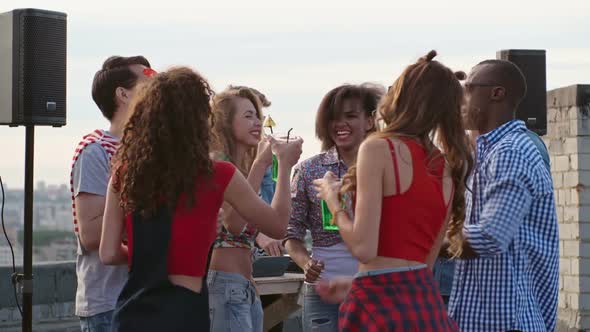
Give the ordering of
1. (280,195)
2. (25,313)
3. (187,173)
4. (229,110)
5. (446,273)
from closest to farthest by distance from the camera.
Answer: (187,173) < (280,195) < (229,110) < (446,273) < (25,313)

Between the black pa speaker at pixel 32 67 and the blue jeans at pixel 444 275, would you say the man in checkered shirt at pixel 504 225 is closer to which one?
the blue jeans at pixel 444 275

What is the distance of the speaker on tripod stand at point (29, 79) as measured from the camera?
20.9ft

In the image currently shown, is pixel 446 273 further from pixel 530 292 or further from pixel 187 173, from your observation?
pixel 187 173

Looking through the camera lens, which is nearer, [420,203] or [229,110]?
[420,203]

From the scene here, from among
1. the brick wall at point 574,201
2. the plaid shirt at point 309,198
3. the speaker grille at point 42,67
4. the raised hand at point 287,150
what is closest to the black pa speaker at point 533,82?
the brick wall at point 574,201

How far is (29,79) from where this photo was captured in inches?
251

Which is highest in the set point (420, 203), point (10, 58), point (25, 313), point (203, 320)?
point (10, 58)

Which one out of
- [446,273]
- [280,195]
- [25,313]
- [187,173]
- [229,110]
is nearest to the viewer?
[187,173]

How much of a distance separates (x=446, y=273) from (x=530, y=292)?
1.56m

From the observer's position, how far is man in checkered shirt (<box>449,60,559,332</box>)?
135 inches

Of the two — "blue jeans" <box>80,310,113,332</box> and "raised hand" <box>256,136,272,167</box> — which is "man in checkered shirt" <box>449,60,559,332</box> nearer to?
"raised hand" <box>256,136,272,167</box>

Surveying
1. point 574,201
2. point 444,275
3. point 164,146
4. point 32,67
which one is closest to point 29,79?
point 32,67

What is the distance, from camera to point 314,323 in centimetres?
452

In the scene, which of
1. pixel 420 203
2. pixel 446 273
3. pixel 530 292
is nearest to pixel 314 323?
pixel 446 273
